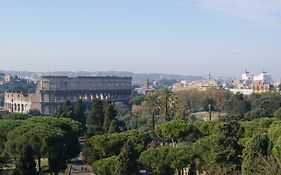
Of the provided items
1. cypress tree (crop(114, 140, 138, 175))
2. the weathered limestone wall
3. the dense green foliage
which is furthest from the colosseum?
cypress tree (crop(114, 140, 138, 175))

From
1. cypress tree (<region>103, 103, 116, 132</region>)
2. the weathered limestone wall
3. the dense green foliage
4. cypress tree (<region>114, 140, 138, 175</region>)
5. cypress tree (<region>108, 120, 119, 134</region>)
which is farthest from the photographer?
the weathered limestone wall

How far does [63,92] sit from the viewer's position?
12962 cm

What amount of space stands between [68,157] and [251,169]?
19.7m

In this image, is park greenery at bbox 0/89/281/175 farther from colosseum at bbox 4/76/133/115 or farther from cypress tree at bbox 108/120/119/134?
colosseum at bbox 4/76/133/115

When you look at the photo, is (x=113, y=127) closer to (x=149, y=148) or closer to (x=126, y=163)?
(x=149, y=148)

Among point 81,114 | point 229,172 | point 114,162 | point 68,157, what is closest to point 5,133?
point 68,157

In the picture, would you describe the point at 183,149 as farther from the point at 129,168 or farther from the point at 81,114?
the point at 81,114

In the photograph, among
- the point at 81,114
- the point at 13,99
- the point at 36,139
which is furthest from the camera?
the point at 13,99

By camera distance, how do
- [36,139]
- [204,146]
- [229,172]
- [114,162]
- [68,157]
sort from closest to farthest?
[229,172] → [114,162] → [204,146] → [36,139] → [68,157]

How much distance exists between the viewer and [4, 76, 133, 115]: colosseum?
406ft

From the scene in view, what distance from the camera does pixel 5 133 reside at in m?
47.6

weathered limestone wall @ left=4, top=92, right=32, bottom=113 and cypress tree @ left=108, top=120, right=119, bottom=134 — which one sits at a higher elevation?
cypress tree @ left=108, top=120, right=119, bottom=134

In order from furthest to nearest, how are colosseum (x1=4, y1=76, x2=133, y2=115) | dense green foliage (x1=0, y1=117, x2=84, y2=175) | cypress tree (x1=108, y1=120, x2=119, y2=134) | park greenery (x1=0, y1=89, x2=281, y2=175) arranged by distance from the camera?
1. colosseum (x1=4, y1=76, x2=133, y2=115)
2. cypress tree (x1=108, y1=120, x2=119, y2=134)
3. dense green foliage (x1=0, y1=117, x2=84, y2=175)
4. park greenery (x1=0, y1=89, x2=281, y2=175)

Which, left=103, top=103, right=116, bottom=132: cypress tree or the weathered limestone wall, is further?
the weathered limestone wall
